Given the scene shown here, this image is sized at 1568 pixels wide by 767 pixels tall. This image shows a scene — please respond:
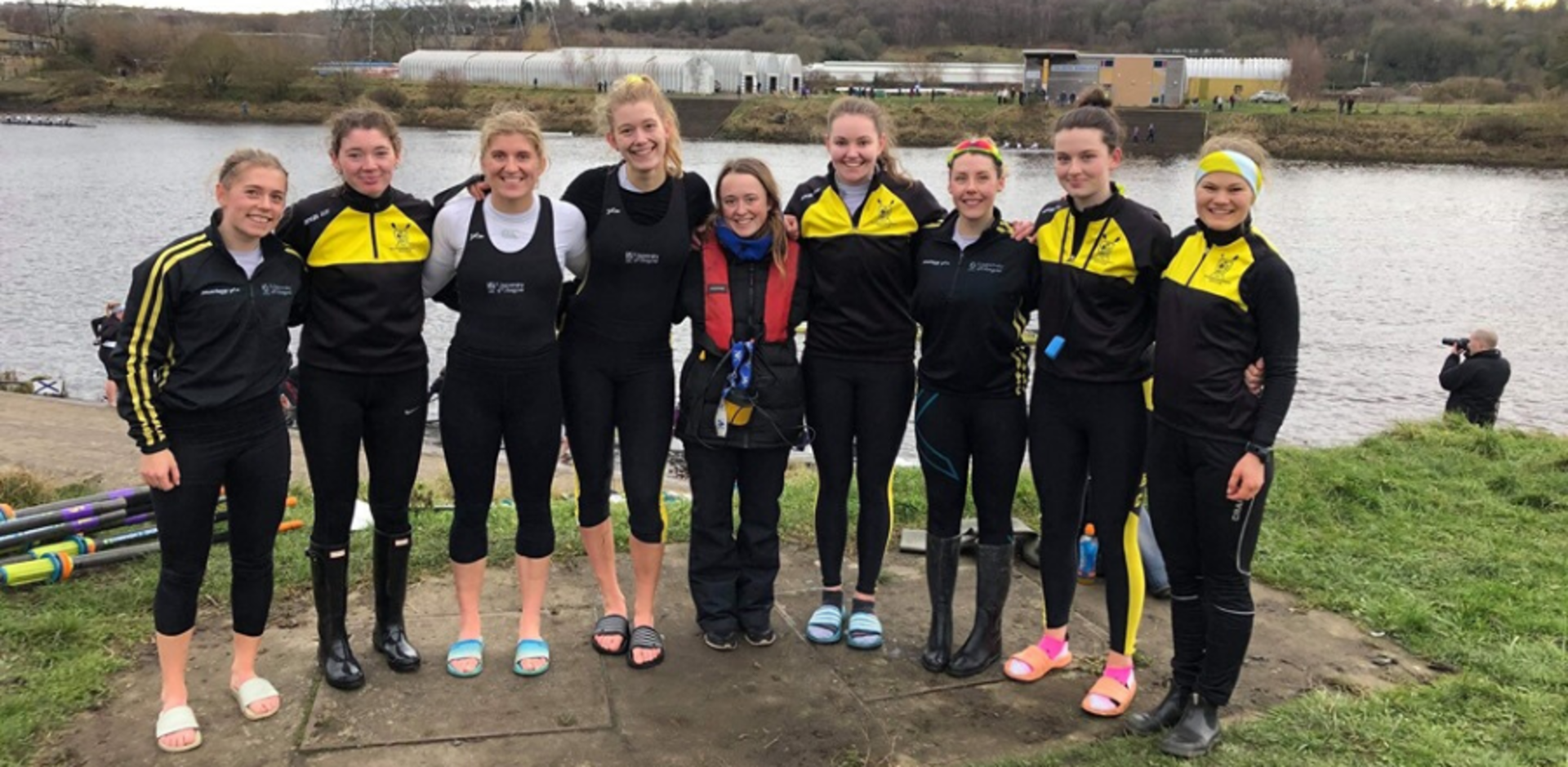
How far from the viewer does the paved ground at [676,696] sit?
3576 millimetres

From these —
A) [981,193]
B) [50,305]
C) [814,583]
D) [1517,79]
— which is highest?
[1517,79]

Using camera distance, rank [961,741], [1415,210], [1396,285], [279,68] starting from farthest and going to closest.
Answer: [279,68]
[1415,210]
[1396,285]
[961,741]

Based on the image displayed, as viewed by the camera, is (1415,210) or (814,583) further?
(1415,210)

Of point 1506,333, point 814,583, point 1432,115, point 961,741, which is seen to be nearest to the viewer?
point 961,741

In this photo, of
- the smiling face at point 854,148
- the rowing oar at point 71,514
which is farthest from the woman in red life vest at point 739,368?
A: the rowing oar at point 71,514

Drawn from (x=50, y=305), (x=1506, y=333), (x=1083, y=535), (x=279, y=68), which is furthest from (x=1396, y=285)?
(x=279, y=68)

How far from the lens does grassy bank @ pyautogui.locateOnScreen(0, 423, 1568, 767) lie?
11.9 feet

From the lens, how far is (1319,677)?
167 inches

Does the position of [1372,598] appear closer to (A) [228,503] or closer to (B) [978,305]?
(B) [978,305]

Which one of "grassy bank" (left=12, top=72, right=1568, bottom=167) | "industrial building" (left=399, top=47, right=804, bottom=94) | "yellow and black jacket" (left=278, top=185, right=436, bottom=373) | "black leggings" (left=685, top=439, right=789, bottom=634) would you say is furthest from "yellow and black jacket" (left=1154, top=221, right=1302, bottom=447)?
"industrial building" (left=399, top=47, right=804, bottom=94)

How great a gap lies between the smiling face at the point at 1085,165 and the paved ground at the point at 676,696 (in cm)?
184

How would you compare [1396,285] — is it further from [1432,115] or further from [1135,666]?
[1432,115]

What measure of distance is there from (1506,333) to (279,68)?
84335 millimetres

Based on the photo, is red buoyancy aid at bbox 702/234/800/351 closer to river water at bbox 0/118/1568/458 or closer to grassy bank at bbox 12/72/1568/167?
river water at bbox 0/118/1568/458
